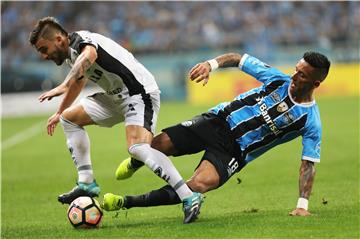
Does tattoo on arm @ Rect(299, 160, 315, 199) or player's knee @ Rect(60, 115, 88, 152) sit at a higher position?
player's knee @ Rect(60, 115, 88, 152)

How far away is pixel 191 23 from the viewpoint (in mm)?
35750

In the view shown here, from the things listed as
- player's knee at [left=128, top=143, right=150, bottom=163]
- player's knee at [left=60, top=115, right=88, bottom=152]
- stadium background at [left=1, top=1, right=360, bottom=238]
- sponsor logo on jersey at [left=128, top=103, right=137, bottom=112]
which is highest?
stadium background at [left=1, top=1, right=360, bottom=238]

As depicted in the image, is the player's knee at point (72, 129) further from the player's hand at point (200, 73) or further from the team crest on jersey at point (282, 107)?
the team crest on jersey at point (282, 107)

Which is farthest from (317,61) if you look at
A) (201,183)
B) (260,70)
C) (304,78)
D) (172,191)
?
(172,191)

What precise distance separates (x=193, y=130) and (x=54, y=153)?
9.63 meters

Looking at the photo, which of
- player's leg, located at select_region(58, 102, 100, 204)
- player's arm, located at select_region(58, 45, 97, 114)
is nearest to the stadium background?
player's leg, located at select_region(58, 102, 100, 204)

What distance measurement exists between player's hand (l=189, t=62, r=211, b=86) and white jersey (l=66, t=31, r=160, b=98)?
790 millimetres

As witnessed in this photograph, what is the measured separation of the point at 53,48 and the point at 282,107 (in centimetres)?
252

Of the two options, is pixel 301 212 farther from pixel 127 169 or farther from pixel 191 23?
pixel 191 23

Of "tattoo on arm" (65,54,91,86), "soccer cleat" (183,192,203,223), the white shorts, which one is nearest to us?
"tattoo on arm" (65,54,91,86)

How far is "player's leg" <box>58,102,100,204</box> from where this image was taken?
8.89m

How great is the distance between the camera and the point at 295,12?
116ft

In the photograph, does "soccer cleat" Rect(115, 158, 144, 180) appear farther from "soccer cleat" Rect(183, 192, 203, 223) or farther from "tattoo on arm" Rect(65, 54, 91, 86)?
"tattoo on arm" Rect(65, 54, 91, 86)

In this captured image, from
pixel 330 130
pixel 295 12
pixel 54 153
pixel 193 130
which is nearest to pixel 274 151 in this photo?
pixel 330 130
